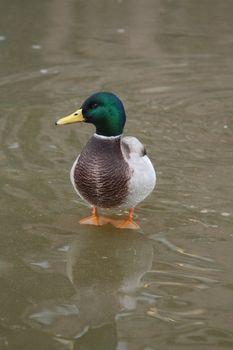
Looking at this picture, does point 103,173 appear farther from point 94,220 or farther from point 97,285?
point 97,285

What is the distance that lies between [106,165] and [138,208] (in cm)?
70

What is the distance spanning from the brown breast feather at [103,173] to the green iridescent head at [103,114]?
75 millimetres

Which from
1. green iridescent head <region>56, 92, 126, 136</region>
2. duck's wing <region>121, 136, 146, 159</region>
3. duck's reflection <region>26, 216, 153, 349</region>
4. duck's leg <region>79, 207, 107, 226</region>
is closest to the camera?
duck's reflection <region>26, 216, 153, 349</region>

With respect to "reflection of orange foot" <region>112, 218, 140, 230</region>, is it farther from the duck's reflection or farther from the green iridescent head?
the green iridescent head

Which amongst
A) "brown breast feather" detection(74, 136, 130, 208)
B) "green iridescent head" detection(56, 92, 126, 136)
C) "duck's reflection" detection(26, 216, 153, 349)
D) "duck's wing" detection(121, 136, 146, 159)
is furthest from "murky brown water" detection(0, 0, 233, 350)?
"green iridescent head" detection(56, 92, 126, 136)

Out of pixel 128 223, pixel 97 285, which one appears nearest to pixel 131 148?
pixel 128 223

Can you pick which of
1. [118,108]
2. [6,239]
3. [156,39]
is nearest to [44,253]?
[6,239]

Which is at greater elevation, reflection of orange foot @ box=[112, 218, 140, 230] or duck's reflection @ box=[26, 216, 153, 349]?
duck's reflection @ box=[26, 216, 153, 349]

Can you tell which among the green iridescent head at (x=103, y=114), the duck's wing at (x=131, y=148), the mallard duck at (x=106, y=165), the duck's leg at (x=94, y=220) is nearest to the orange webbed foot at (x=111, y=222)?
the duck's leg at (x=94, y=220)

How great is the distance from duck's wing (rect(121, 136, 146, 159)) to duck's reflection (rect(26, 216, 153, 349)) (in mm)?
474

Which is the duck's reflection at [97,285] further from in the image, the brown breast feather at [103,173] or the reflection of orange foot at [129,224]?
→ the brown breast feather at [103,173]

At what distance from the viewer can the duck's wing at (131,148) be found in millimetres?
4820

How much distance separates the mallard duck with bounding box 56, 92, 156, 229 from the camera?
182 inches

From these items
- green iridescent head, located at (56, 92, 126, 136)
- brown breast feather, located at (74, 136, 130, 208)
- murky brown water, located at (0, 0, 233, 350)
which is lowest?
murky brown water, located at (0, 0, 233, 350)
